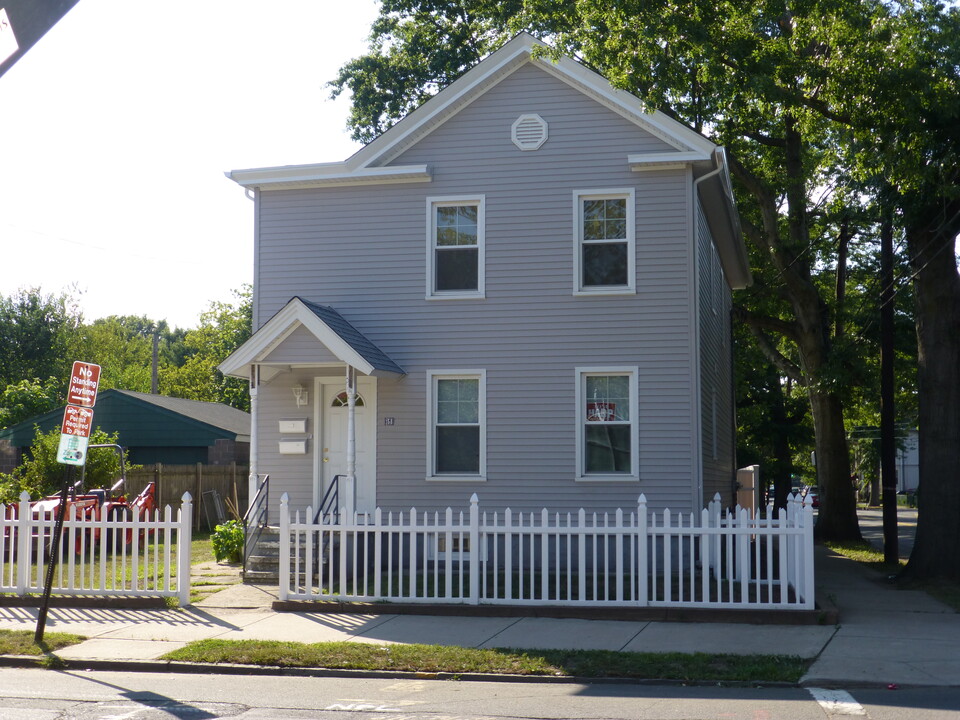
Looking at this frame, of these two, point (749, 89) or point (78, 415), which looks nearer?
point (78, 415)

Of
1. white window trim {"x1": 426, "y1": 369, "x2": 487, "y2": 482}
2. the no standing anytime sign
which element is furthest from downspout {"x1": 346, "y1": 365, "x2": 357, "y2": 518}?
the no standing anytime sign

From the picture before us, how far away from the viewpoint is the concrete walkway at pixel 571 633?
9281 millimetres

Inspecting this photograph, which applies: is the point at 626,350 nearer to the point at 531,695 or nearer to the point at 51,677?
the point at 531,695

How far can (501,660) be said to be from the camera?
30.7 feet

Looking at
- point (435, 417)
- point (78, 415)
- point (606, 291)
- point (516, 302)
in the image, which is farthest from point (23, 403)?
point (78, 415)

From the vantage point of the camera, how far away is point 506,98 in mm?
16391

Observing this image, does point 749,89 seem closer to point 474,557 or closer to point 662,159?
point 662,159

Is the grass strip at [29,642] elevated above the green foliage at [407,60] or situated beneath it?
situated beneath

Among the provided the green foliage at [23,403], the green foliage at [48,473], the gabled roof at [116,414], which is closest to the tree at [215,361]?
the green foliage at [23,403]

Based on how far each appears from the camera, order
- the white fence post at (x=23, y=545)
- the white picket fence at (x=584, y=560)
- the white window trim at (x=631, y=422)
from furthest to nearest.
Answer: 1. the white window trim at (x=631, y=422)
2. the white fence post at (x=23, y=545)
3. the white picket fence at (x=584, y=560)

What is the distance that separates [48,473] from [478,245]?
11339 millimetres

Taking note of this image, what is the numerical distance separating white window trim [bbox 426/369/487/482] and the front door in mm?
954

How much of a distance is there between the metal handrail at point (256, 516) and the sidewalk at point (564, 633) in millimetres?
1940

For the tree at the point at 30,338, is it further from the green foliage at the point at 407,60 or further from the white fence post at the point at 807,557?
the white fence post at the point at 807,557
